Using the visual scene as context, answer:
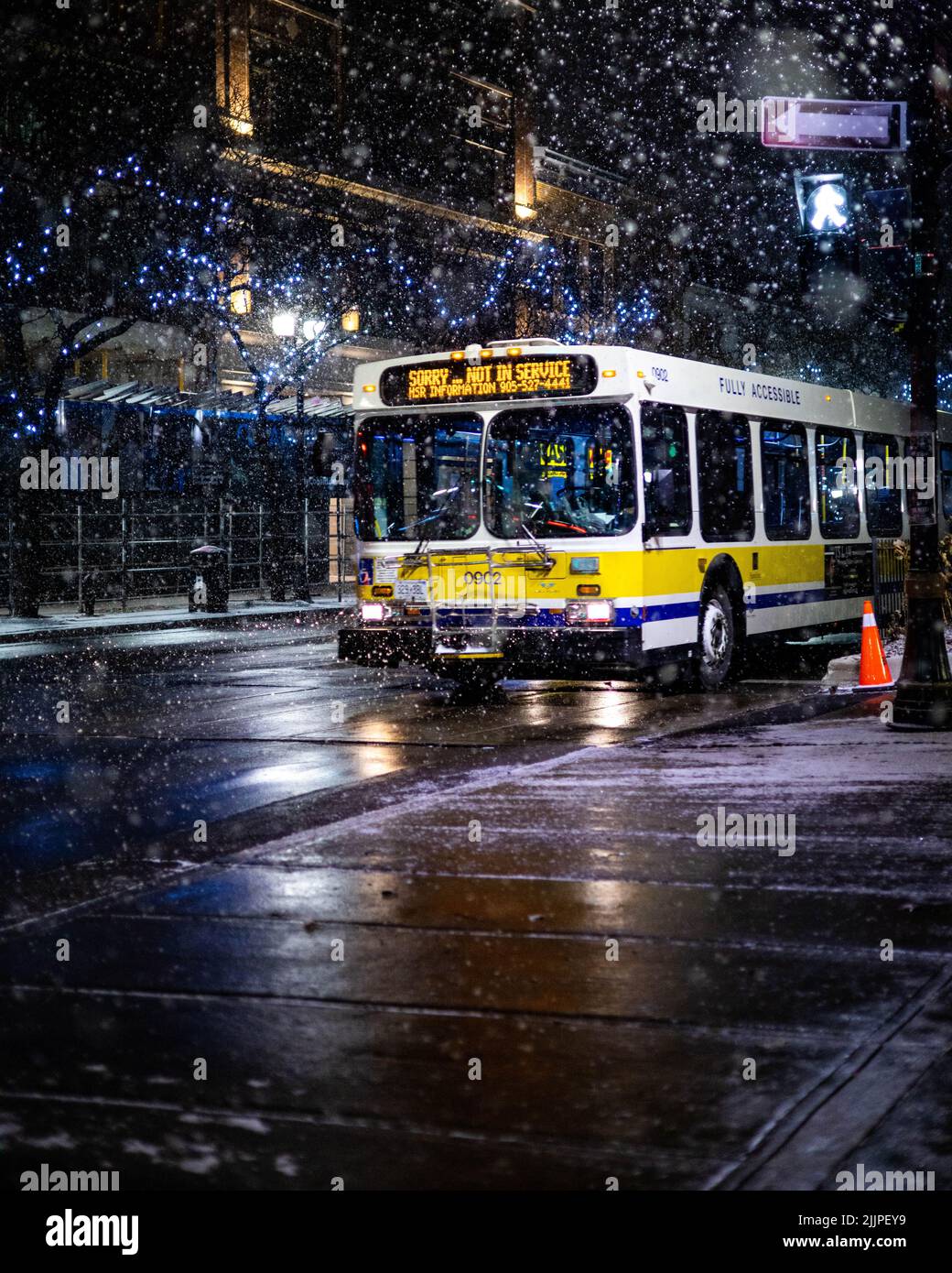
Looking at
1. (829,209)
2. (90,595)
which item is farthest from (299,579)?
(829,209)

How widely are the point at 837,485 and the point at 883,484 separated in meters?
2.14

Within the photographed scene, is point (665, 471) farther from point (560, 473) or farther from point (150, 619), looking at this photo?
point (150, 619)

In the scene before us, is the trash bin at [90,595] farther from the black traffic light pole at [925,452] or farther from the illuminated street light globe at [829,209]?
the black traffic light pole at [925,452]

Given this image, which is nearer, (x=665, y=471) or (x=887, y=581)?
(x=665, y=471)

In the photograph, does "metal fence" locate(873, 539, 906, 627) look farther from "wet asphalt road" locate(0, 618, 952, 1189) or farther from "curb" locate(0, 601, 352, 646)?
"curb" locate(0, 601, 352, 646)

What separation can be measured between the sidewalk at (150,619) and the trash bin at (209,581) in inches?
12.2

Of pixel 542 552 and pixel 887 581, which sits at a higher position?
pixel 542 552

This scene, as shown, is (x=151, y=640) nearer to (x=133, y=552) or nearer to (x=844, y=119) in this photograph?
(x=133, y=552)

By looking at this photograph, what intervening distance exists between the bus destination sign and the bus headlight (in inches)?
79.4

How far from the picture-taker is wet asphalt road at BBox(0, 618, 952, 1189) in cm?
461

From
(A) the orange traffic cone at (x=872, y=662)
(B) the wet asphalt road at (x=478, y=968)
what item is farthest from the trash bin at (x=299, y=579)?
(B) the wet asphalt road at (x=478, y=968)

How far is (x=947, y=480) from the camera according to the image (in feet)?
85.4

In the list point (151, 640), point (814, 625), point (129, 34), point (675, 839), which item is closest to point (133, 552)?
point (151, 640)

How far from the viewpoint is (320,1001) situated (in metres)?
5.98
